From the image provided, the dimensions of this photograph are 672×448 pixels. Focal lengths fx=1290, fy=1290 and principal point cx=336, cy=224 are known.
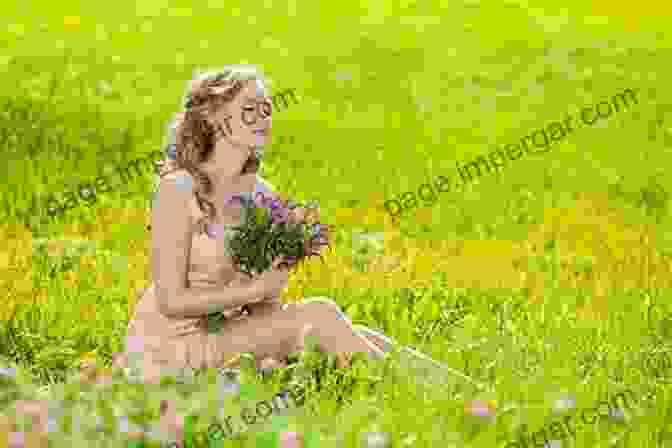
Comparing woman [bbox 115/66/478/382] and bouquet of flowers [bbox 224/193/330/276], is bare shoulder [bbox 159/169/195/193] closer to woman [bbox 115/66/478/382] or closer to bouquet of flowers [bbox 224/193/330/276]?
woman [bbox 115/66/478/382]

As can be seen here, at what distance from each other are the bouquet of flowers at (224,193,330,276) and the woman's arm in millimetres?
130

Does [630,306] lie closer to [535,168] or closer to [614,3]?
[535,168]

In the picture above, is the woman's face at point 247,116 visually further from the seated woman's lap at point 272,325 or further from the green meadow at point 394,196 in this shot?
the green meadow at point 394,196

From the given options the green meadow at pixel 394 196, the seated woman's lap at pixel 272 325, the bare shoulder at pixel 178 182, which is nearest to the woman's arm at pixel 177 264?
the bare shoulder at pixel 178 182

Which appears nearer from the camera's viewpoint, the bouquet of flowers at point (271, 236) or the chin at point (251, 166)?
the bouquet of flowers at point (271, 236)

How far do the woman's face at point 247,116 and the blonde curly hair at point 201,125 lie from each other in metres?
0.03

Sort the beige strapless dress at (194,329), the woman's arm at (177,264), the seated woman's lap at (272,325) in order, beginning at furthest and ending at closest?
the seated woman's lap at (272,325) → the beige strapless dress at (194,329) → the woman's arm at (177,264)

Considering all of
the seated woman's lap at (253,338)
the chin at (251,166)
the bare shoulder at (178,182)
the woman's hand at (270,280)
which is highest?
the chin at (251,166)

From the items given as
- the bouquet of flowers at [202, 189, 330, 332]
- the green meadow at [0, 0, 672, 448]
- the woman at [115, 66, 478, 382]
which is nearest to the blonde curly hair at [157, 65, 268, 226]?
the woman at [115, 66, 478, 382]

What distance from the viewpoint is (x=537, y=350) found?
6.89 meters

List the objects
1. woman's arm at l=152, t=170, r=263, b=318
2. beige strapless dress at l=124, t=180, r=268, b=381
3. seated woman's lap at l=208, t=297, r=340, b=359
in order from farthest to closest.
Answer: seated woman's lap at l=208, t=297, r=340, b=359
beige strapless dress at l=124, t=180, r=268, b=381
woman's arm at l=152, t=170, r=263, b=318

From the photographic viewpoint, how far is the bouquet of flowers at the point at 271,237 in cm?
577

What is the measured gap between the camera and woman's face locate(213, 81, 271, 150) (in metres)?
5.80

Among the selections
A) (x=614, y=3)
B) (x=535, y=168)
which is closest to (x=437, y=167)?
(x=535, y=168)
